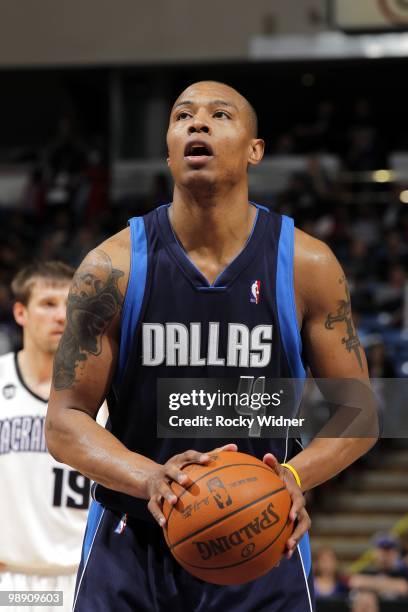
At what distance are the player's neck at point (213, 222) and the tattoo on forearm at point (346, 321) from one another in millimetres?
340

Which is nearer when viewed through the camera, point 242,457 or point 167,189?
point 242,457

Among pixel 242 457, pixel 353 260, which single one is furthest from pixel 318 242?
pixel 353 260

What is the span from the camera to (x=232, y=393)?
3.30 m

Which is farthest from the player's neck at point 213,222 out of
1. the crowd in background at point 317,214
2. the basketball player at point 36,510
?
the crowd in background at point 317,214

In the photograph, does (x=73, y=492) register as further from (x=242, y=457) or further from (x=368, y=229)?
(x=368, y=229)

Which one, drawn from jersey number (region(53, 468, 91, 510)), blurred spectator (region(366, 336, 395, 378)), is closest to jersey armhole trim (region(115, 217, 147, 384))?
jersey number (region(53, 468, 91, 510))

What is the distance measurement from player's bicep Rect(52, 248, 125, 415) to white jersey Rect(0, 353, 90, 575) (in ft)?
4.77

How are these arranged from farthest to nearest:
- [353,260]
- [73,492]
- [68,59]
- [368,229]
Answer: [68,59], [368,229], [353,260], [73,492]

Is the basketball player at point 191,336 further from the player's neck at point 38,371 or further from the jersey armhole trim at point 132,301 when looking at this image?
the player's neck at point 38,371

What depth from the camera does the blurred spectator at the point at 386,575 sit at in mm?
8445

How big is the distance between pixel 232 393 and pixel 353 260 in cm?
1027

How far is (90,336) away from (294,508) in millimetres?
786

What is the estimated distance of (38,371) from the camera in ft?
16.2

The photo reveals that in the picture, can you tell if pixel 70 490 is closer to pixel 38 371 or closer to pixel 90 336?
pixel 38 371
